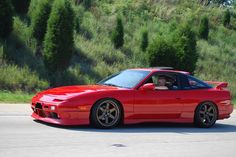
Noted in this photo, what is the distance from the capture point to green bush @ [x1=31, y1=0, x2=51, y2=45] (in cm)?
2730

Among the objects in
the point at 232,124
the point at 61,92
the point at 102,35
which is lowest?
the point at 232,124

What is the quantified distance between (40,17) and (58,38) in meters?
2.30

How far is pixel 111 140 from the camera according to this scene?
10023 mm

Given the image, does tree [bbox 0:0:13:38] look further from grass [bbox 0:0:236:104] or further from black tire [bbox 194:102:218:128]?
black tire [bbox 194:102:218:128]

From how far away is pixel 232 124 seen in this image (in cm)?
1470

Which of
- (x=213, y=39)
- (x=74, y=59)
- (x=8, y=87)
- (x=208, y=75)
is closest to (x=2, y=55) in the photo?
(x=8, y=87)

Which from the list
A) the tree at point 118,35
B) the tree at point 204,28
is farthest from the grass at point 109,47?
the tree at point 204,28

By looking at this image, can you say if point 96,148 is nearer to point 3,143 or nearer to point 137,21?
point 3,143

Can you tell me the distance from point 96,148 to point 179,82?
4325 millimetres

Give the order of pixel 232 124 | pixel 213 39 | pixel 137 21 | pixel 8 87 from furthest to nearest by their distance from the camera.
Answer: pixel 213 39 < pixel 137 21 < pixel 8 87 < pixel 232 124

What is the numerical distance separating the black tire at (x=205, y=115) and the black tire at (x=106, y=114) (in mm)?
2301

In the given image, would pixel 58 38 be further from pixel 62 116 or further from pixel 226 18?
pixel 226 18

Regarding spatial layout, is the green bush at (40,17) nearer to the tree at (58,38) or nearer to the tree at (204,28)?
the tree at (58,38)

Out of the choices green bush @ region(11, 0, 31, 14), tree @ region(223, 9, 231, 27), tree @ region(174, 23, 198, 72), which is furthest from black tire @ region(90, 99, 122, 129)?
tree @ region(223, 9, 231, 27)
